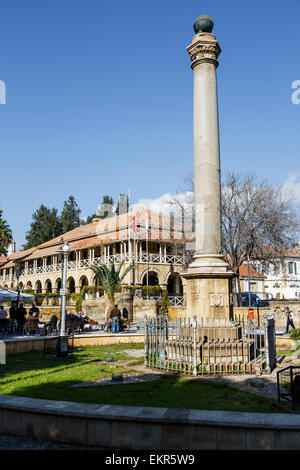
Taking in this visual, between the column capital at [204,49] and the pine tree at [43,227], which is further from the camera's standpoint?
the pine tree at [43,227]

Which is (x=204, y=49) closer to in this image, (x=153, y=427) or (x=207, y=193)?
(x=207, y=193)

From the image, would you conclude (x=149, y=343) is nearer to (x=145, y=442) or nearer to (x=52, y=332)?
(x=145, y=442)

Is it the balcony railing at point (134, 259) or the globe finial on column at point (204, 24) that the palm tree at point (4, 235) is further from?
the globe finial on column at point (204, 24)

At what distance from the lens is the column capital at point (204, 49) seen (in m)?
10.6

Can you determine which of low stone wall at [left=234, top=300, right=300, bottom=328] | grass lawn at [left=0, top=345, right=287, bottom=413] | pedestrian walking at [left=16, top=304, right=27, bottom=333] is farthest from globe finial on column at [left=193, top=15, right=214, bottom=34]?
low stone wall at [left=234, top=300, right=300, bottom=328]

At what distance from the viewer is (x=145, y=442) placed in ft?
13.9

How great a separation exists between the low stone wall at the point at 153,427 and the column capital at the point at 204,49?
917 centimetres

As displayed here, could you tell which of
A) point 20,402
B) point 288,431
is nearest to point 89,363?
point 20,402

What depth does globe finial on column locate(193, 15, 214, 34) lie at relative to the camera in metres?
11.0

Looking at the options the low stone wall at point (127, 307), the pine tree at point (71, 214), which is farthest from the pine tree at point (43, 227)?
the low stone wall at point (127, 307)

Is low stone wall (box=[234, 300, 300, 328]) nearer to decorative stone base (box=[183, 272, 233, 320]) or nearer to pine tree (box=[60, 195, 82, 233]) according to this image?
decorative stone base (box=[183, 272, 233, 320])

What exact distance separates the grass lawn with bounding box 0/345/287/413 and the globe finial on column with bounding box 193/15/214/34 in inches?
364

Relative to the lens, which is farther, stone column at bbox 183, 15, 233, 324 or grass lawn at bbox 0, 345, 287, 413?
stone column at bbox 183, 15, 233, 324

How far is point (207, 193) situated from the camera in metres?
10.0
